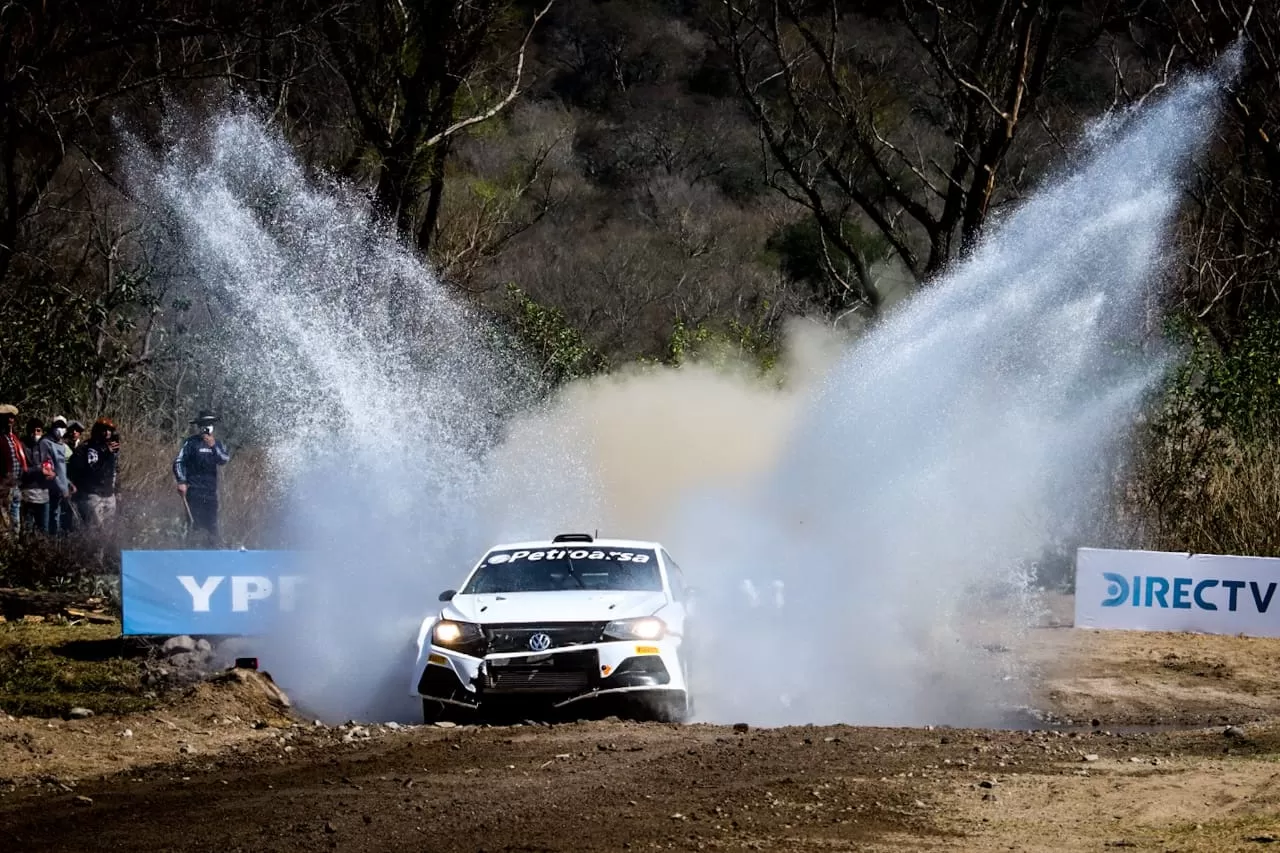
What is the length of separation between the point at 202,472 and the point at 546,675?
29.2ft

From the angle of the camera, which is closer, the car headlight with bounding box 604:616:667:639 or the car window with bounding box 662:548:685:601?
the car headlight with bounding box 604:616:667:639

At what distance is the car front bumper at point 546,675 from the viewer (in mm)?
12078

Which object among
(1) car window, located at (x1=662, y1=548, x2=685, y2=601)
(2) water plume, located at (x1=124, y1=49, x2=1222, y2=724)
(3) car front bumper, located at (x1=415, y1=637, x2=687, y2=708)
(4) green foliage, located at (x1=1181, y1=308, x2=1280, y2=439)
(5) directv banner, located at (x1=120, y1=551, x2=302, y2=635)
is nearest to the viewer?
(3) car front bumper, located at (x1=415, y1=637, x2=687, y2=708)

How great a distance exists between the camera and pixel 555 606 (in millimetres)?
12711

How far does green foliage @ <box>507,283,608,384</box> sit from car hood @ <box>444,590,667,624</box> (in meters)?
17.5

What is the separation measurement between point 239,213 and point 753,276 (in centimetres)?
3524

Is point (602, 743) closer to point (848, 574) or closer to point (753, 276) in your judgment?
point (848, 574)

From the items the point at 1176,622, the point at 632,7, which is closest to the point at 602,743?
the point at 1176,622

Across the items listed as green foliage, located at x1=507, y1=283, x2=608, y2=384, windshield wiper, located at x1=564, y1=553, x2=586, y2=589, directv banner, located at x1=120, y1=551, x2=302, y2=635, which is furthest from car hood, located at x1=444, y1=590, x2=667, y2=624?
green foliage, located at x1=507, y1=283, x2=608, y2=384

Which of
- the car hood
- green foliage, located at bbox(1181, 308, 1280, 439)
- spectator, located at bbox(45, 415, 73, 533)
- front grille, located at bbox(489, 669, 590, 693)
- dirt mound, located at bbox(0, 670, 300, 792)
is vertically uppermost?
green foliage, located at bbox(1181, 308, 1280, 439)

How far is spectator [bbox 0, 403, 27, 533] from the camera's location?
1891 cm

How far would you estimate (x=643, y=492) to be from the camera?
2317cm

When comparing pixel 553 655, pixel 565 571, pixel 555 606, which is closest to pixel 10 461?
pixel 565 571

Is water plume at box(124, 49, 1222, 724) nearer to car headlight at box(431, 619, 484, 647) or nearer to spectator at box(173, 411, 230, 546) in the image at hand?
spectator at box(173, 411, 230, 546)
